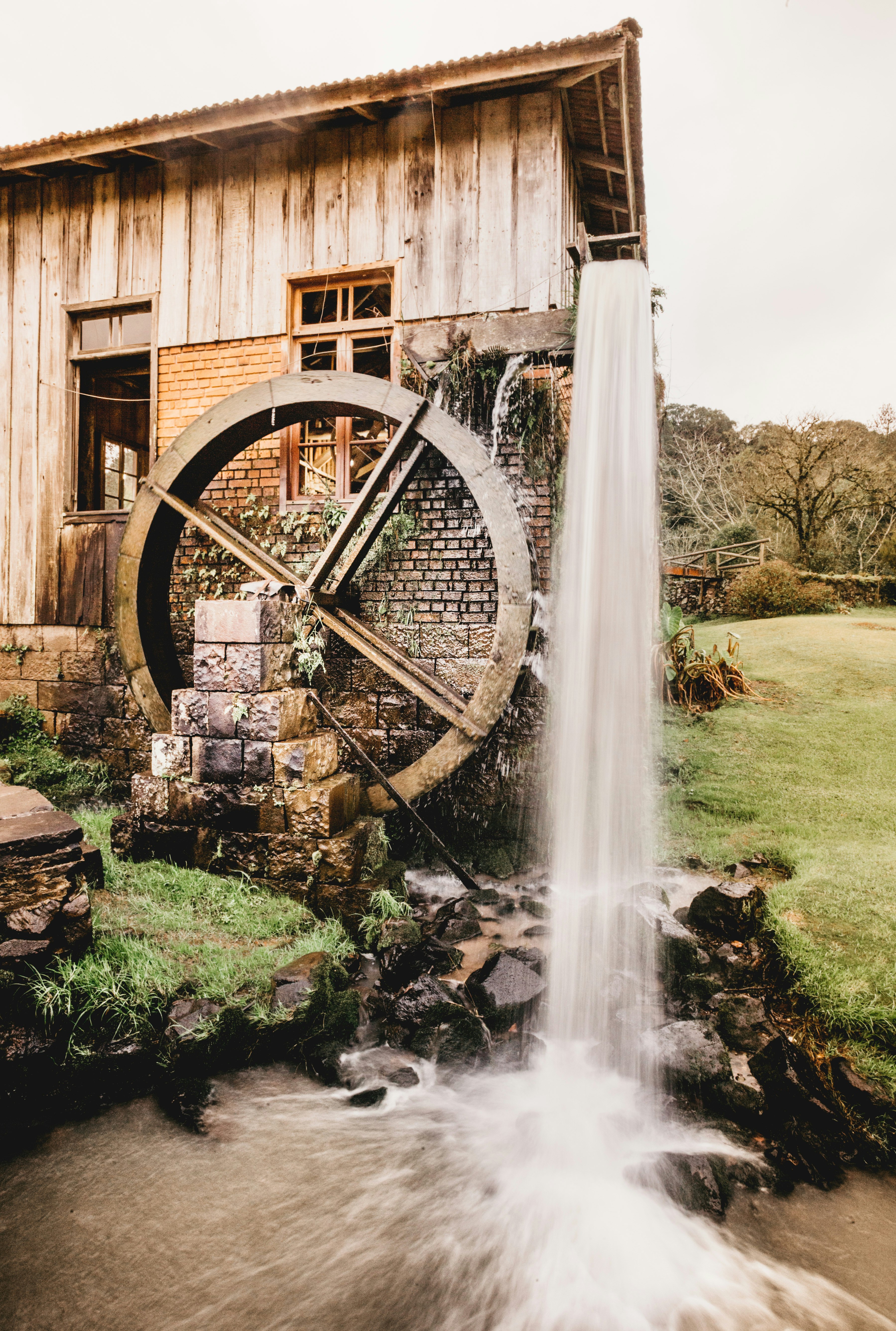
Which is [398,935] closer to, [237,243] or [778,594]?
[237,243]

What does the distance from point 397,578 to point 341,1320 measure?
13.2ft

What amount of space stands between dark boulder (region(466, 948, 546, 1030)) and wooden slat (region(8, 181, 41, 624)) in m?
5.11

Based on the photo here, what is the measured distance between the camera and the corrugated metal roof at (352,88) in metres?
4.34

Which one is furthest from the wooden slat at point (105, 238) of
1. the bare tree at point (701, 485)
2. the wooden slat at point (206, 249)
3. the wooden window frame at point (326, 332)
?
the bare tree at point (701, 485)

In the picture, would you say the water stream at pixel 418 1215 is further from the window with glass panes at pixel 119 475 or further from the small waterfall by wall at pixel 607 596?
the window with glass panes at pixel 119 475

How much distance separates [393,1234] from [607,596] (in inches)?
133

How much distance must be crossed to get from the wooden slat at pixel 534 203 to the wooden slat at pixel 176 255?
2.76m

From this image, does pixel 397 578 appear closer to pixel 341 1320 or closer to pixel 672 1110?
pixel 672 1110

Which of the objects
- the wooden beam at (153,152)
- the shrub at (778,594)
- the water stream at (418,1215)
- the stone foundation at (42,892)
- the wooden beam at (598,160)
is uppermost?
the wooden beam at (598,160)

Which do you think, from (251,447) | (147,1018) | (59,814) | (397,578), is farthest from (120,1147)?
(251,447)

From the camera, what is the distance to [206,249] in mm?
5516

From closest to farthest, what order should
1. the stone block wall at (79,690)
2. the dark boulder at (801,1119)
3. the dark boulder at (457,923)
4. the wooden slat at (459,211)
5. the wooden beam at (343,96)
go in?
the dark boulder at (801,1119) < the dark boulder at (457,923) < the wooden beam at (343,96) < the wooden slat at (459,211) < the stone block wall at (79,690)

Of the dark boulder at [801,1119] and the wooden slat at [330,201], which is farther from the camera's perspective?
the wooden slat at [330,201]

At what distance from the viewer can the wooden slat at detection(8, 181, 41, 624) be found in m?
5.93
